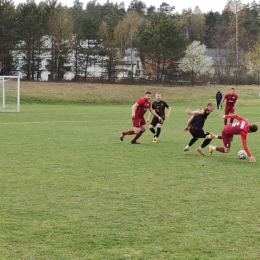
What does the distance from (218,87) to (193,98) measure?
30.1ft

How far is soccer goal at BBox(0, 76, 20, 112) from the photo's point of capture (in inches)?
1496

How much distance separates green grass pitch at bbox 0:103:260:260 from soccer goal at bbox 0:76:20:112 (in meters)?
23.4

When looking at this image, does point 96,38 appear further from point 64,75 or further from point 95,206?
point 95,206

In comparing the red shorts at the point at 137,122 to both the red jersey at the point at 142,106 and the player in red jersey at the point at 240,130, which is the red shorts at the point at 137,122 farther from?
the player in red jersey at the point at 240,130

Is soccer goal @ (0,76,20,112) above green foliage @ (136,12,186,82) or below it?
below

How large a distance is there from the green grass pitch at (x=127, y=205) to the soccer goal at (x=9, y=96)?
23.4 meters

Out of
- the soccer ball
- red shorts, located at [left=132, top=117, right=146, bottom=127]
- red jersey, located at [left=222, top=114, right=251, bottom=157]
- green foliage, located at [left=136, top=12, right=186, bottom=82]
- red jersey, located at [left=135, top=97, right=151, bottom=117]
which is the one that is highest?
green foliage, located at [left=136, top=12, right=186, bottom=82]

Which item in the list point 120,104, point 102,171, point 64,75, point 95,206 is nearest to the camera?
point 95,206

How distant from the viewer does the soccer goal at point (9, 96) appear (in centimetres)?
3799

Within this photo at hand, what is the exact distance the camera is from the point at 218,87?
2739 inches

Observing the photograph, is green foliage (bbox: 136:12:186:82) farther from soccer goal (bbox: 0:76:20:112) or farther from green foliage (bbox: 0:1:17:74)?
soccer goal (bbox: 0:76:20:112)

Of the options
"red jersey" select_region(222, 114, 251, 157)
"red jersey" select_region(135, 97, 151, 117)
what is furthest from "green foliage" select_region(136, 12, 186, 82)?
"red jersey" select_region(222, 114, 251, 157)

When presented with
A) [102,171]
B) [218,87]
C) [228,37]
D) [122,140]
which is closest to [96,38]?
[218,87]

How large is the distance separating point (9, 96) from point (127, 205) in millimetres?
36766
